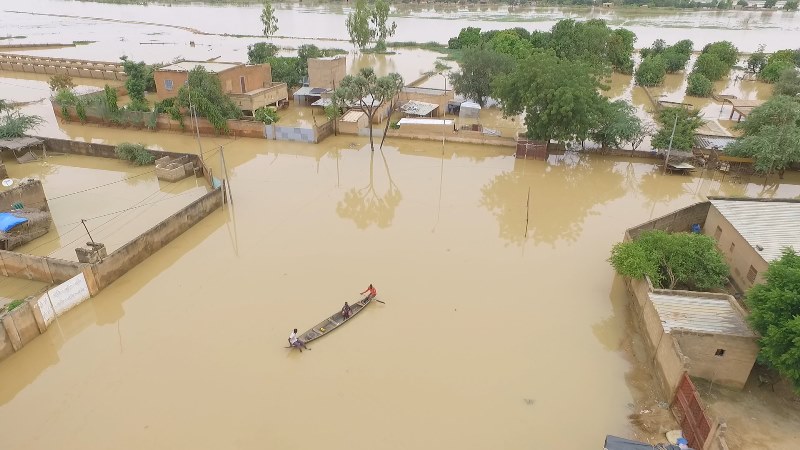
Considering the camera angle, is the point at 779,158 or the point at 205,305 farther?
the point at 779,158

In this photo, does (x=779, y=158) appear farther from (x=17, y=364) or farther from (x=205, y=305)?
(x=17, y=364)

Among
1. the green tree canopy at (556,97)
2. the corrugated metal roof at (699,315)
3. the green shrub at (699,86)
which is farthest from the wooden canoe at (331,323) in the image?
the green shrub at (699,86)

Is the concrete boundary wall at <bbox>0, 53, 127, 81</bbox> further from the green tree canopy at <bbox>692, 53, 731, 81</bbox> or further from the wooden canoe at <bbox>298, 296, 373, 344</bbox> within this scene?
the green tree canopy at <bbox>692, 53, 731, 81</bbox>

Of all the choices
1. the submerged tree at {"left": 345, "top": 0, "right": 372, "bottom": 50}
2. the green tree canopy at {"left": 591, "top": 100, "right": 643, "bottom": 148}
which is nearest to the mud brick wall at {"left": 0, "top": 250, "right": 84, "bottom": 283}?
the green tree canopy at {"left": 591, "top": 100, "right": 643, "bottom": 148}

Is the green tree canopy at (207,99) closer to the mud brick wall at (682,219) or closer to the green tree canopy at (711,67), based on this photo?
the mud brick wall at (682,219)

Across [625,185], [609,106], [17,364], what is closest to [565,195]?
[625,185]
